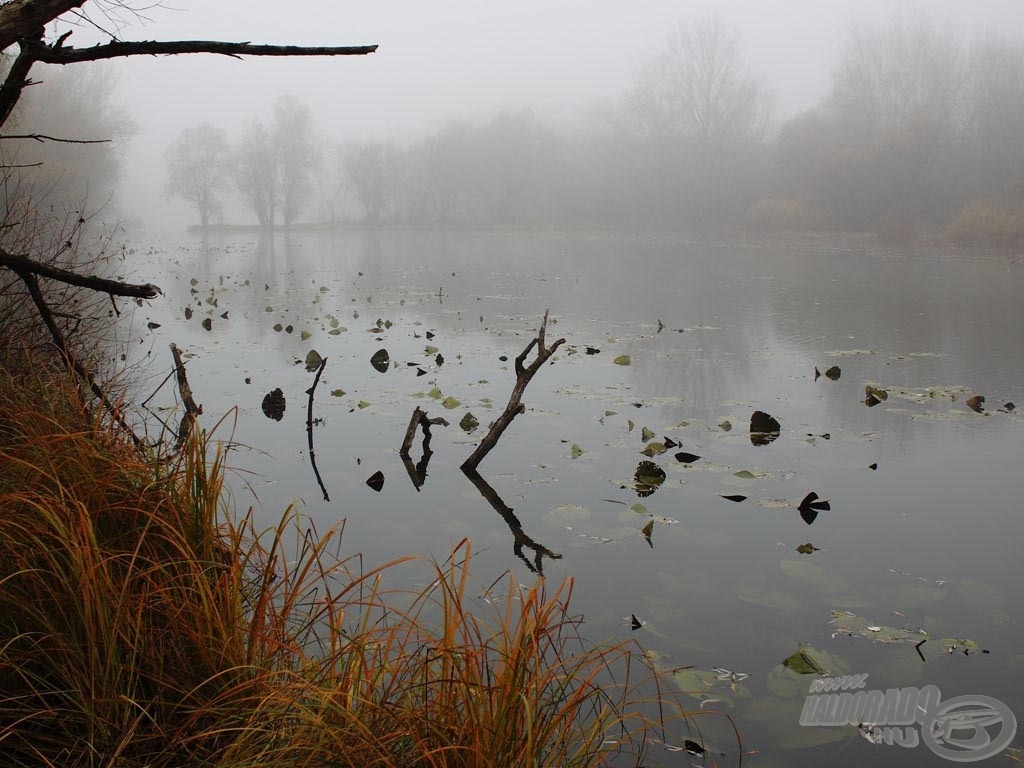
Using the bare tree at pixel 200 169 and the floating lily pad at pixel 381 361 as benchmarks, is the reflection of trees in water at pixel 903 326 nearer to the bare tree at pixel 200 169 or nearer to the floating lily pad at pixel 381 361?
the floating lily pad at pixel 381 361

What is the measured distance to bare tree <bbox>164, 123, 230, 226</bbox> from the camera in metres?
68.9

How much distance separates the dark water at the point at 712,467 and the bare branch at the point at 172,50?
7.89 ft

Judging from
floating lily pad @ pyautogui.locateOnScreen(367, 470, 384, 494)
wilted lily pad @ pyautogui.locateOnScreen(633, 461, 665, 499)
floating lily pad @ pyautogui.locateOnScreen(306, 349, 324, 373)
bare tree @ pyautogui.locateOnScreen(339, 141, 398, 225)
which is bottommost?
floating lily pad @ pyautogui.locateOnScreen(367, 470, 384, 494)

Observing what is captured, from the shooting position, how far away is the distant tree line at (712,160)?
36.1 m

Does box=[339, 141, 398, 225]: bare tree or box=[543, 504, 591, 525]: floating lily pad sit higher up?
box=[339, 141, 398, 225]: bare tree

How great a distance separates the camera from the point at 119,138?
1535 inches

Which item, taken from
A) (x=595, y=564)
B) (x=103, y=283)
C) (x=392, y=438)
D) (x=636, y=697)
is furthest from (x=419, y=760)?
(x=392, y=438)

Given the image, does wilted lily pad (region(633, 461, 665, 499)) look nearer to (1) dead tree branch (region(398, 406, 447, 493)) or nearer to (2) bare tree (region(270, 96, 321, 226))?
(1) dead tree branch (region(398, 406, 447, 493))

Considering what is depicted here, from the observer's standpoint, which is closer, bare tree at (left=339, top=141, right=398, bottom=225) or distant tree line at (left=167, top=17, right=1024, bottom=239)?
distant tree line at (left=167, top=17, right=1024, bottom=239)

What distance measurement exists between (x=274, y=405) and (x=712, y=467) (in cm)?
378

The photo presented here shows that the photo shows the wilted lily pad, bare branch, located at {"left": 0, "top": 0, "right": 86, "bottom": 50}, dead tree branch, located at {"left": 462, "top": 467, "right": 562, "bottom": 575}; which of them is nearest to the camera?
bare branch, located at {"left": 0, "top": 0, "right": 86, "bottom": 50}

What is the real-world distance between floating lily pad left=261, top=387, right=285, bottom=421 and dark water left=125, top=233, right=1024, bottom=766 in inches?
4.6

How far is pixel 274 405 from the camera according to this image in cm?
748

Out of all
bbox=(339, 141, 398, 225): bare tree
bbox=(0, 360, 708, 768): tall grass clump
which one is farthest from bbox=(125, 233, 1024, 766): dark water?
bbox=(339, 141, 398, 225): bare tree
